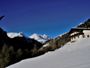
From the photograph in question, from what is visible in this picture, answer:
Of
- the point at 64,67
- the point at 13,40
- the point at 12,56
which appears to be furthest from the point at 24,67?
the point at 13,40

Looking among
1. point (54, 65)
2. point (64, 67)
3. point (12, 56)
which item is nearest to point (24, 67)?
point (54, 65)

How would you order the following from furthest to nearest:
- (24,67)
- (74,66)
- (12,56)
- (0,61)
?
1. (12,56)
2. (0,61)
3. (24,67)
4. (74,66)

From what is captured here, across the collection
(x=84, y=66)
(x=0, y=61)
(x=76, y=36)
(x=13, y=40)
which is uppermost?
(x=13, y=40)

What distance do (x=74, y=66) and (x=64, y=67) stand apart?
0.56 metres

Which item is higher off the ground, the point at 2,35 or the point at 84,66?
the point at 2,35

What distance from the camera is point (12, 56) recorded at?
74188 millimetres

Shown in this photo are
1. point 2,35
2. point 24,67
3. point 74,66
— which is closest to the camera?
point 74,66

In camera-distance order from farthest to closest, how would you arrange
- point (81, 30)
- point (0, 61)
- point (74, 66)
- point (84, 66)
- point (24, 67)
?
point (81, 30)
point (0, 61)
point (24, 67)
point (74, 66)
point (84, 66)

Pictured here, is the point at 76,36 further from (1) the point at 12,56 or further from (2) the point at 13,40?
(2) the point at 13,40

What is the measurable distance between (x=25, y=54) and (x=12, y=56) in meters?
9.77

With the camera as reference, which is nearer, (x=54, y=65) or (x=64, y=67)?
Answer: (x=64, y=67)

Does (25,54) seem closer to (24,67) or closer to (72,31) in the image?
(72,31)

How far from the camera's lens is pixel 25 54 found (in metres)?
83.5

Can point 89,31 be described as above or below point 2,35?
below
